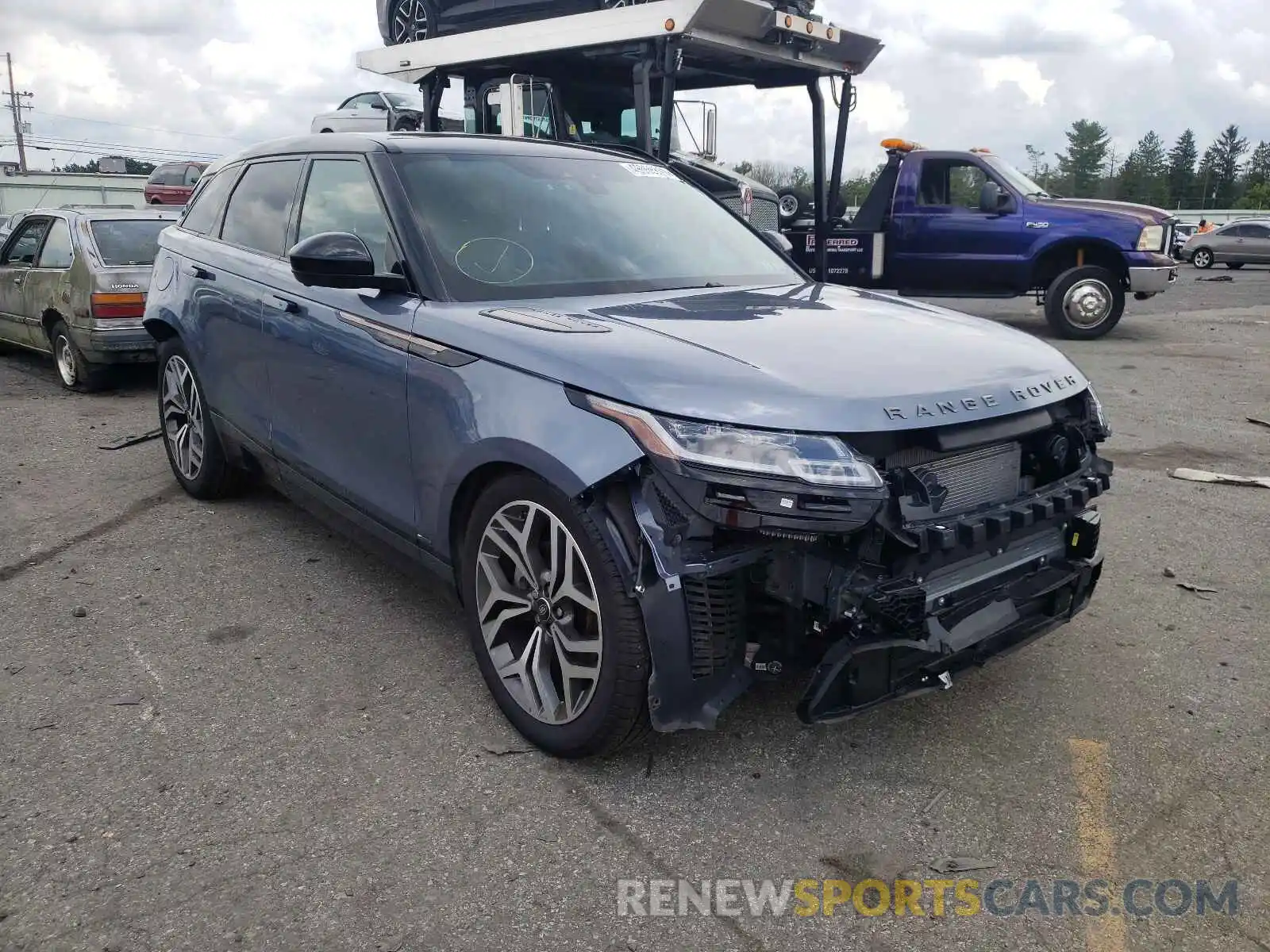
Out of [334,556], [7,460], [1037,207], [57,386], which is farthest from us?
[1037,207]

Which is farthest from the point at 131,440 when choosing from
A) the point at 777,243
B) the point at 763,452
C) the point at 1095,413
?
the point at 1095,413

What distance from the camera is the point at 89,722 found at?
3174 millimetres

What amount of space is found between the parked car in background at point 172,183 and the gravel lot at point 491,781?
20.7 metres

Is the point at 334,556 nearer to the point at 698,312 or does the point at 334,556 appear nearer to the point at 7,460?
the point at 698,312

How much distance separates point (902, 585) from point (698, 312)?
3.85 feet

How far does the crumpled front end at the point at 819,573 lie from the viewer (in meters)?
2.43

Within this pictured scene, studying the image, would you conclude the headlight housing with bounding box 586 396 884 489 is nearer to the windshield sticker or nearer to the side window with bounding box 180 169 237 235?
the windshield sticker

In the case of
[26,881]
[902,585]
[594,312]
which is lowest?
[26,881]

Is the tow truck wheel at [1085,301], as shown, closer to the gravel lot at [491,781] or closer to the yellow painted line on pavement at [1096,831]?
the gravel lot at [491,781]

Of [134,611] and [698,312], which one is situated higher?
[698,312]

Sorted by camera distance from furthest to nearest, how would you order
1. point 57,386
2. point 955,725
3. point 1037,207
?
point 1037,207 → point 57,386 → point 955,725

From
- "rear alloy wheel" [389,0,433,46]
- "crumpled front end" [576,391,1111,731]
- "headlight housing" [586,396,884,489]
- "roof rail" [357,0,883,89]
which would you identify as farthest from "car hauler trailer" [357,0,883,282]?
"headlight housing" [586,396,884,489]

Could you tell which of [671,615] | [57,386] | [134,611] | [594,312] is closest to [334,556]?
[134,611]

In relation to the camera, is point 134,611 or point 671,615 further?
point 134,611
